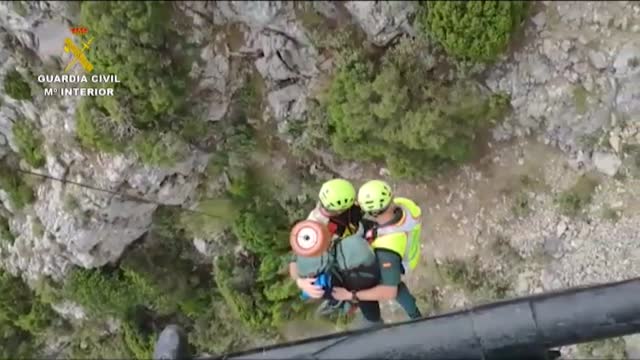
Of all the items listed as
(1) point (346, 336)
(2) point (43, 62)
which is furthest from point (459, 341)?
(2) point (43, 62)

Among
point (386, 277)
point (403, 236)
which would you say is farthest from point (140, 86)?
point (386, 277)

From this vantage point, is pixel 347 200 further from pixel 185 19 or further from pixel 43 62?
pixel 43 62

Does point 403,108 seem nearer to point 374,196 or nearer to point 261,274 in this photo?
point 374,196

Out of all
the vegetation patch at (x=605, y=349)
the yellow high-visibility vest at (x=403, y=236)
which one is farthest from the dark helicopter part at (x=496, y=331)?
the vegetation patch at (x=605, y=349)

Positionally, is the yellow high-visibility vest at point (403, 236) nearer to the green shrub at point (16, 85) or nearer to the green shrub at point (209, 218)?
the green shrub at point (209, 218)

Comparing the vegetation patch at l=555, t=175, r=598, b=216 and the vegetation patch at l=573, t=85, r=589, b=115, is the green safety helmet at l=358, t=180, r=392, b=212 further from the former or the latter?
the vegetation patch at l=555, t=175, r=598, b=216

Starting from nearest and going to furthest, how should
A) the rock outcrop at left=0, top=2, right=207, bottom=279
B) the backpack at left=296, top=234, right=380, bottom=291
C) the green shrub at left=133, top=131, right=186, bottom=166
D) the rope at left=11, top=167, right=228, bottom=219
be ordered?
1. the backpack at left=296, top=234, right=380, bottom=291
2. the green shrub at left=133, top=131, right=186, bottom=166
3. the rock outcrop at left=0, top=2, right=207, bottom=279
4. the rope at left=11, top=167, right=228, bottom=219

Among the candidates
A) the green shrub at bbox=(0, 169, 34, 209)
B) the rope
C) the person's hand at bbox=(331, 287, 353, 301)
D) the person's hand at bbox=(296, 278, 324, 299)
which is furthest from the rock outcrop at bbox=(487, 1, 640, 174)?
the green shrub at bbox=(0, 169, 34, 209)
